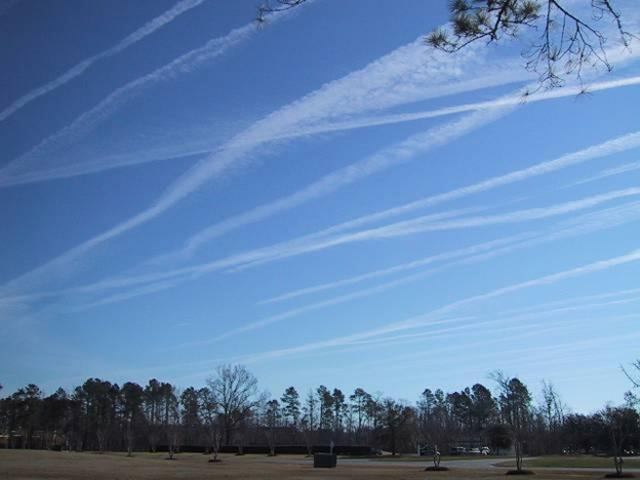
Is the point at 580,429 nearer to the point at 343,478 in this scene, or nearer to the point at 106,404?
the point at 343,478

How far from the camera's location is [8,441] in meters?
117

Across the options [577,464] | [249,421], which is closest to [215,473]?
[577,464]

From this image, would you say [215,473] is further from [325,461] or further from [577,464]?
[577,464]

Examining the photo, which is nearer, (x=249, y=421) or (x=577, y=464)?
(x=577, y=464)

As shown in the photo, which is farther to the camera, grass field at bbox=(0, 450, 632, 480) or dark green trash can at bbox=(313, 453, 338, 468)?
dark green trash can at bbox=(313, 453, 338, 468)

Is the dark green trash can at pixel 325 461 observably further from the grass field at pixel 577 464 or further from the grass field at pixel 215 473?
the grass field at pixel 577 464

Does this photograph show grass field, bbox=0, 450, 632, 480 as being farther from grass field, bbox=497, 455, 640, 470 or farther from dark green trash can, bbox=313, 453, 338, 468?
grass field, bbox=497, 455, 640, 470

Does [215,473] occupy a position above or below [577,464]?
above

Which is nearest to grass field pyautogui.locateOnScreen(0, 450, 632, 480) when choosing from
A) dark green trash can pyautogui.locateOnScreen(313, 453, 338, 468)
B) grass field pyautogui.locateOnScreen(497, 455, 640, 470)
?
dark green trash can pyautogui.locateOnScreen(313, 453, 338, 468)

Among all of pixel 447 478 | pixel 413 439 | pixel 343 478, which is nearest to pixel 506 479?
pixel 447 478

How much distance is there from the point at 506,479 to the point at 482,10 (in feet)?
97.2

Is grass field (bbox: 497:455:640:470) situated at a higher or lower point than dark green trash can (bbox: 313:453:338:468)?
lower

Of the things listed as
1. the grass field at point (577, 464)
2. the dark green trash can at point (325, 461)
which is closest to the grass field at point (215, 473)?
the dark green trash can at point (325, 461)

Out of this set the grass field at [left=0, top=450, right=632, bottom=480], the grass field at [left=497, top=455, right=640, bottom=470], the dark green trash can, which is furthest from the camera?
the dark green trash can
